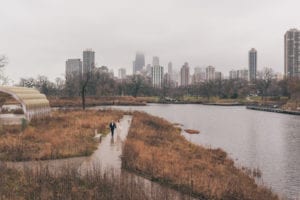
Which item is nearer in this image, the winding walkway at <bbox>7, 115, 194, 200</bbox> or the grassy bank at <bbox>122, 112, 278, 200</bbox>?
the winding walkway at <bbox>7, 115, 194, 200</bbox>

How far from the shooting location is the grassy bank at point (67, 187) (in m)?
11.0

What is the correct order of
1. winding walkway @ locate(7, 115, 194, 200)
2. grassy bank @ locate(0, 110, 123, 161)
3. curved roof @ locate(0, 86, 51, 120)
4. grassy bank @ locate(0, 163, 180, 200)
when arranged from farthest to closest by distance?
1. curved roof @ locate(0, 86, 51, 120)
2. grassy bank @ locate(0, 110, 123, 161)
3. winding walkway @ locate(7, 115, 194, 200)
4. grassy bank @ locate(0, 163, 180, 200)

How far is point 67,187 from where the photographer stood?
1191 cm

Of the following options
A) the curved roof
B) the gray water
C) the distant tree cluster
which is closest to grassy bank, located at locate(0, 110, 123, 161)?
the curved roof

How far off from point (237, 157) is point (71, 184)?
14704mm

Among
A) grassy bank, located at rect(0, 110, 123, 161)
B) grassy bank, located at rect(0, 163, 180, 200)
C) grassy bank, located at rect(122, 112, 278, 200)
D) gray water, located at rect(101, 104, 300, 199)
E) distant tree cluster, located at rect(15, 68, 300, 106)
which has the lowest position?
gray water, located at rect(101, 104, 300, 199)

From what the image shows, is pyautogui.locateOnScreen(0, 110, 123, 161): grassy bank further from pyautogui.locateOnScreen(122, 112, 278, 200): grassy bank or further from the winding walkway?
pyautogui.locateOnScreen(122, 112, 278, 200): grassy bank

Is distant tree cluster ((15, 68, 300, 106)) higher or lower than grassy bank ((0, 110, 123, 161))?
higher

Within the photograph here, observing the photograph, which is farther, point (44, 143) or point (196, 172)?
point (44, 143)

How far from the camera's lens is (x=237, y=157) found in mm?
23922

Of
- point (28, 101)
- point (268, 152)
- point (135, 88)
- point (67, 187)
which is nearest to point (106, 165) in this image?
point (67, 187)

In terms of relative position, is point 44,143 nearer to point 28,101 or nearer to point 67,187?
point 67,187

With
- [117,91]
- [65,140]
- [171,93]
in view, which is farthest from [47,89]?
[65,140]

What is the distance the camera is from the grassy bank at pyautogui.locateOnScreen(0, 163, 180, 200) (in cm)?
1104
